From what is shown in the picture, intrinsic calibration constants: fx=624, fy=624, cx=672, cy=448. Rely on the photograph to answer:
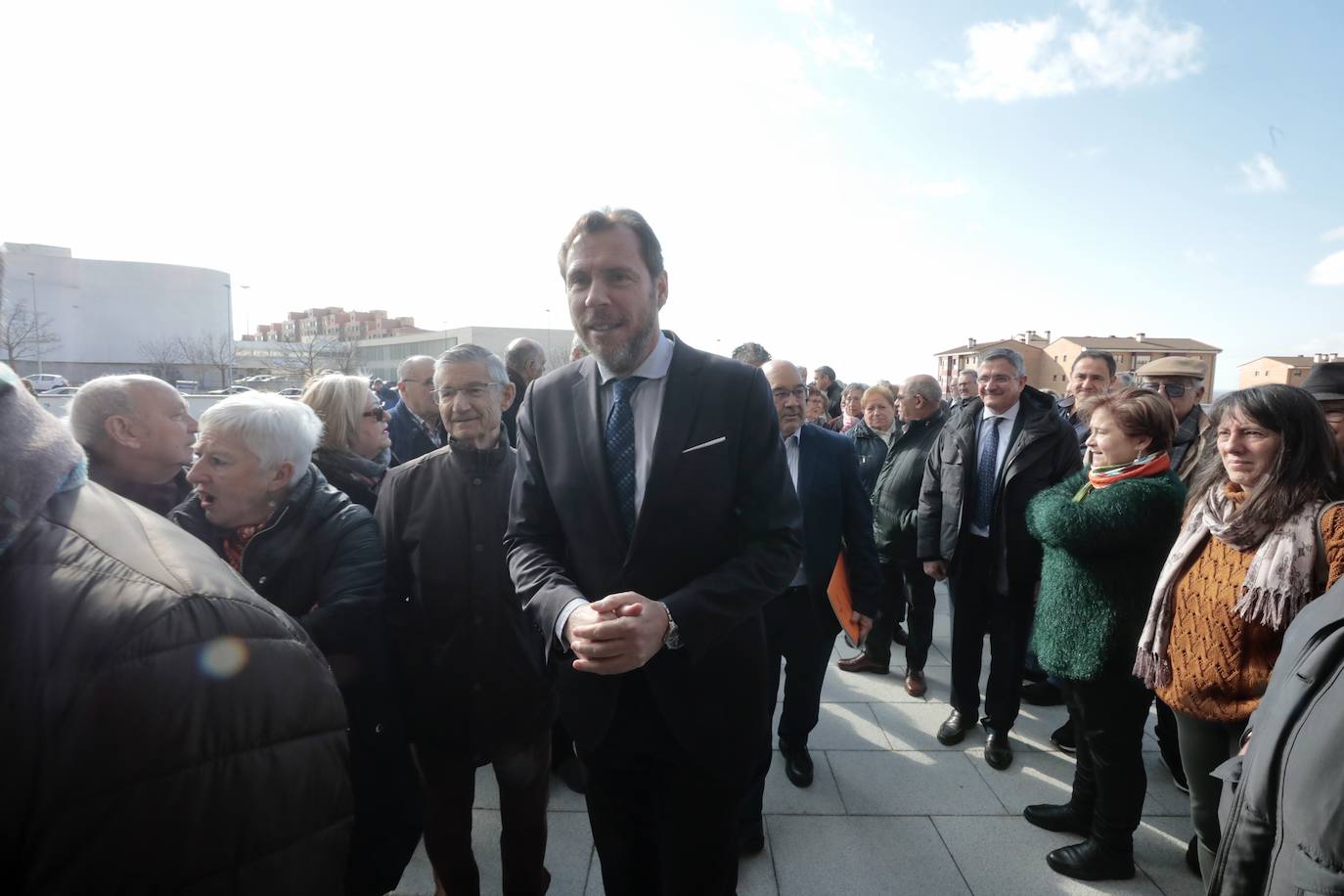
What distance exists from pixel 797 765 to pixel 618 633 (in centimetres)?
244

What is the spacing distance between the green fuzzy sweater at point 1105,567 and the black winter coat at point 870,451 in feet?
8.46

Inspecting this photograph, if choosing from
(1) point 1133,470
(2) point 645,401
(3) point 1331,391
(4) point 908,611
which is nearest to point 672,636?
(2) point 645,401

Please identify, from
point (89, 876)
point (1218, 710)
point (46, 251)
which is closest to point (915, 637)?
point (1218, 710)

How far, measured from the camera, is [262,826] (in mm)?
808

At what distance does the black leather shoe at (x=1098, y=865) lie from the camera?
8.53 ft

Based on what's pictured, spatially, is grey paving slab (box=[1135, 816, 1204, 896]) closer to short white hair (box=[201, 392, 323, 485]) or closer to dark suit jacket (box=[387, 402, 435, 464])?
short white hair (box=[201, 392, 323, 485])

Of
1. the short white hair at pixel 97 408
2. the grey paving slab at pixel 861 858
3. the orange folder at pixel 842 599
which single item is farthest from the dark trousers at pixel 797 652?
the short white hair at pixel 97 408

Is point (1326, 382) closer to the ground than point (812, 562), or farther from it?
farther from it

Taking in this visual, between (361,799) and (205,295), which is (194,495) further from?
(205,295)

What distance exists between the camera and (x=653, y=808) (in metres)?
1.90

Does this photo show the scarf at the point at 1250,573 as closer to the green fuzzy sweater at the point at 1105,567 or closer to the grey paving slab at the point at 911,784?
the green fuzzy sweater at the point at 1105,567

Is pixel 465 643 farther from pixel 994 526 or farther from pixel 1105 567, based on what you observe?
pixel 994 526

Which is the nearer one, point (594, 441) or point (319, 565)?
point (594, 441)

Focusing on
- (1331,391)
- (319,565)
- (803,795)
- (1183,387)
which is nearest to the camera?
(319,565)
